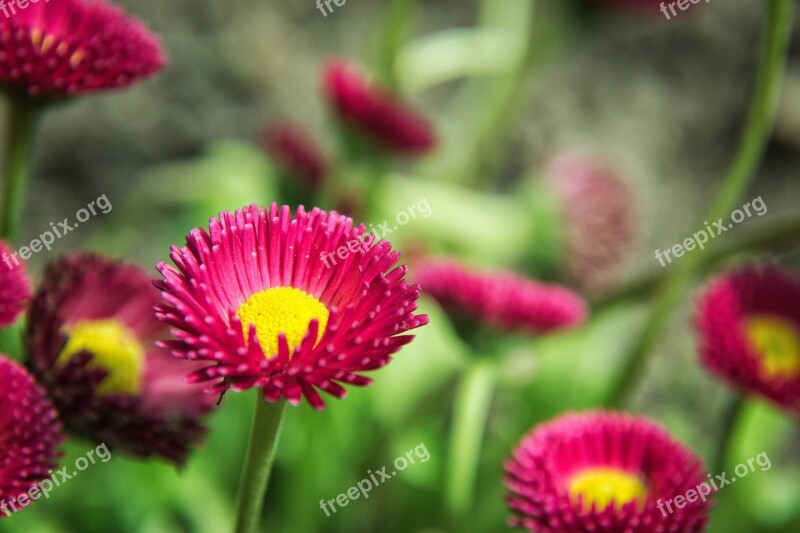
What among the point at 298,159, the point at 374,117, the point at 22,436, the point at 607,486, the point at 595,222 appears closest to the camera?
the point at 22,436

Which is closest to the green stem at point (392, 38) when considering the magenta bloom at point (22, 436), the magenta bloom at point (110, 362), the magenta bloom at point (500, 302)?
the magenta bloom at point (500, 302)

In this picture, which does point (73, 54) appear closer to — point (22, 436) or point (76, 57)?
point (76, 57)

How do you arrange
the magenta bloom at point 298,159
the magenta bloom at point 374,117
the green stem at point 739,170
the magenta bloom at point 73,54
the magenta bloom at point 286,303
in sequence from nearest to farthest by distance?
the magenta bloom at point 286,303 < the magenta bloom at point 73,54 < the green stem at point 739,170 < the magenta bloom at point 374,117 < the magenta bloom at point 298,159

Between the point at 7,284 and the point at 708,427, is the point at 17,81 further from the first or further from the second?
the point at 708,427

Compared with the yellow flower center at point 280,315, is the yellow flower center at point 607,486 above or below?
below

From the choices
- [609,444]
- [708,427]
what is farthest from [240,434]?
[708,427]

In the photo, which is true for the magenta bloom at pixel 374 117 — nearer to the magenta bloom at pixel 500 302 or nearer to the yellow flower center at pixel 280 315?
the magenta bloom at pixel 500 302

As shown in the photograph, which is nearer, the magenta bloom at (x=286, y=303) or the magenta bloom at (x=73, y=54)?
the magenta bloom at (x=286, y=303)

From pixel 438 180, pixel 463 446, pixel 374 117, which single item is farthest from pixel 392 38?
pixel 463 446
